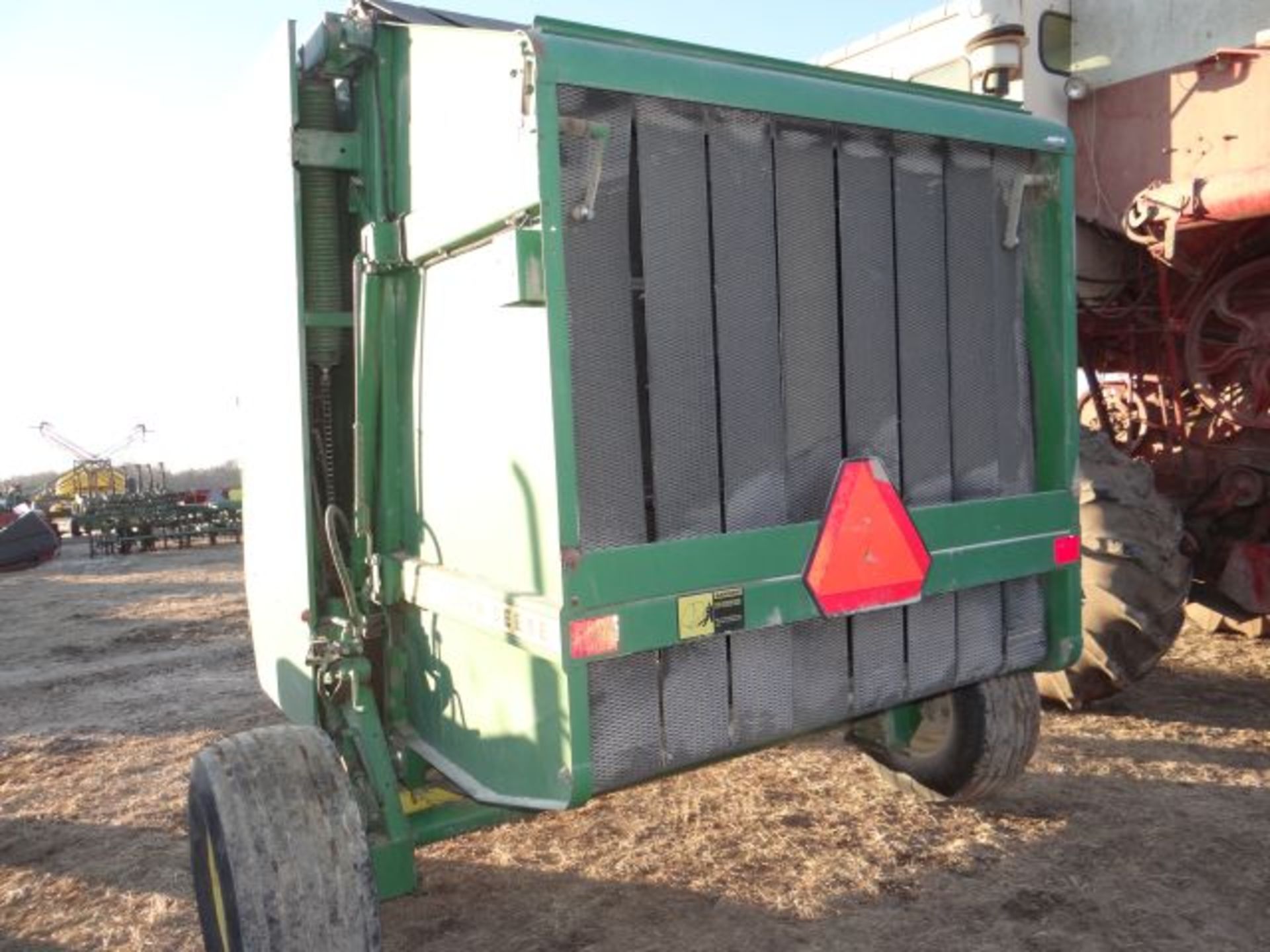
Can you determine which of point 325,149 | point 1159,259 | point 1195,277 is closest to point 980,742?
point 1159,259

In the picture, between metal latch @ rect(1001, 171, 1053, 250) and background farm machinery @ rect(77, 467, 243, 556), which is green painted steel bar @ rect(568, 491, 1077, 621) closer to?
metal latch @ rect(1001, 171, 1053, 250)

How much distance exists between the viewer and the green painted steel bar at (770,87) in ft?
7.49

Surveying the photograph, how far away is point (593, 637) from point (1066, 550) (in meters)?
1.67

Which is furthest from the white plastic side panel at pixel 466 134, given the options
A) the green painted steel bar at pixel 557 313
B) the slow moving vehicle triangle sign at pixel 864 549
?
the slow moving vehicle triangle sign at pixel 864 549

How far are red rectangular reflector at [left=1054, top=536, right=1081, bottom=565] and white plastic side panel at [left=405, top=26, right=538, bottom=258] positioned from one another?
1.96 meters

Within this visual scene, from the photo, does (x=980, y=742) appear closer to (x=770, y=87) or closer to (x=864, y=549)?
(x=864, y=549)

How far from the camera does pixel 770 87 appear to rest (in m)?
2.54

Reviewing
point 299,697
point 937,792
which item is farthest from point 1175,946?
point 299,697

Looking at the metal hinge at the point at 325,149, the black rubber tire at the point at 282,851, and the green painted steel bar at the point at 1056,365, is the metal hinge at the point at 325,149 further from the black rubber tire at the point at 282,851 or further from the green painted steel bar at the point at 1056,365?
the green painted steel bar at the point at 1056,365

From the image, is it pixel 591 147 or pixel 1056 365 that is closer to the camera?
pixel 591 147

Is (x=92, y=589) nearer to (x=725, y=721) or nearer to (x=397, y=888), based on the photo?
(x=397, y=888)

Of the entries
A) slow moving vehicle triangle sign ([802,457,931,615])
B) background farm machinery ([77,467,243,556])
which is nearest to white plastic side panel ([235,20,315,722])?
slow moving vehicle triangle sign ([802,457,931,615])

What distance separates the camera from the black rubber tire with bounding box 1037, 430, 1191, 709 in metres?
4.44

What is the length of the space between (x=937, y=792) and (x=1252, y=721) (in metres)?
1.95
